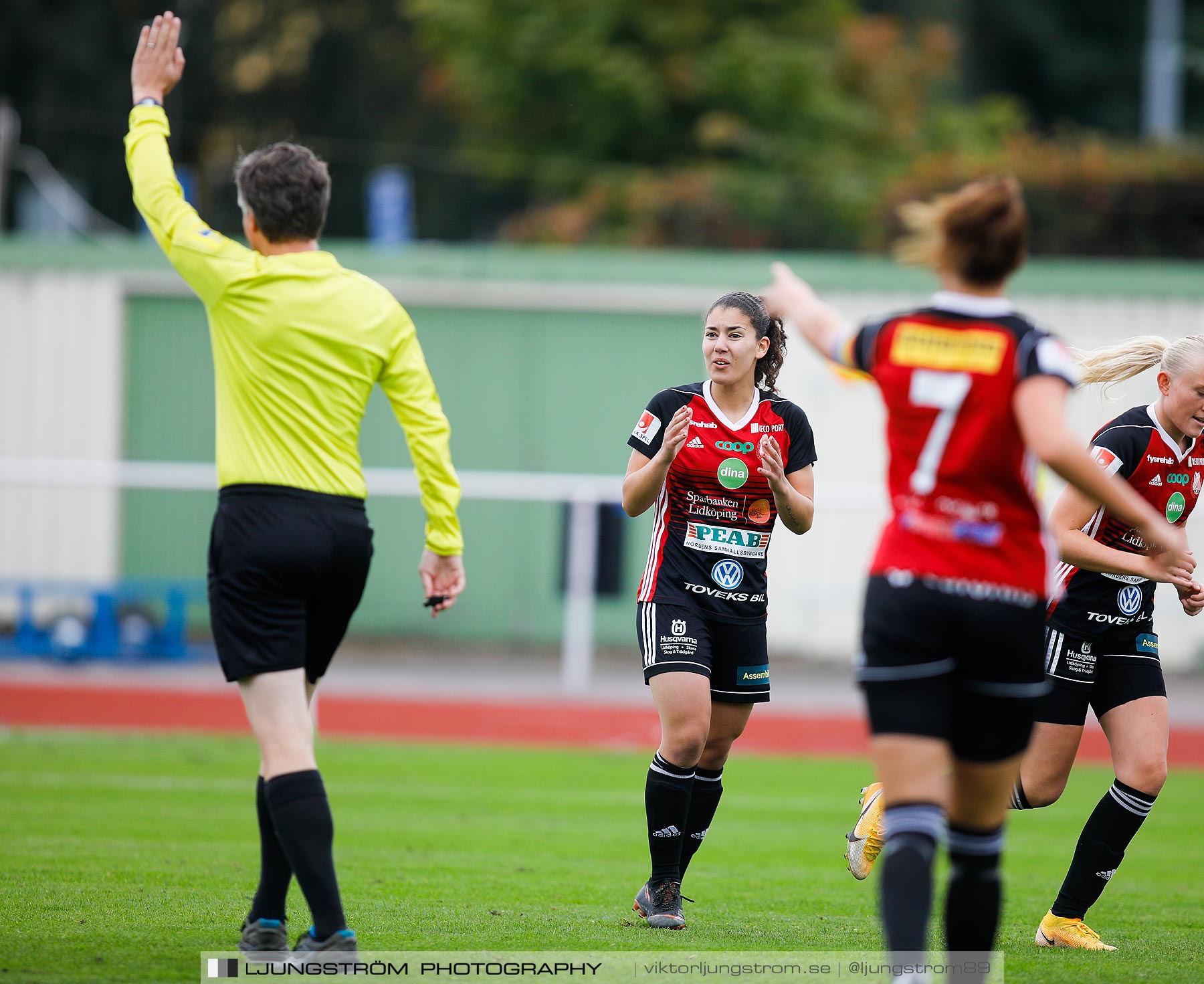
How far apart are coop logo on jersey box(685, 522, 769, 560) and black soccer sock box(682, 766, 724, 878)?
2.83ft

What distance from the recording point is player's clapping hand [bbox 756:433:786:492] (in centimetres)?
464

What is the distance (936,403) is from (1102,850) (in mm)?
2430

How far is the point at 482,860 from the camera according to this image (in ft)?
21.1

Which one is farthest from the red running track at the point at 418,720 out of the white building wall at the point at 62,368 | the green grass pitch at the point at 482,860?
the white building wall at the point at 62,368

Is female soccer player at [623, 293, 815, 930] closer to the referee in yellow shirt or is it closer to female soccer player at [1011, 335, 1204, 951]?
female soccer player at [1011, 335, 1204, 951]

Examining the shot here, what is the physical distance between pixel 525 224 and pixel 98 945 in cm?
1896

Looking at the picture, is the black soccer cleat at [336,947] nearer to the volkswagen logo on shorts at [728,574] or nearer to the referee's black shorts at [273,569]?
the referee's black shorts at [273,569]

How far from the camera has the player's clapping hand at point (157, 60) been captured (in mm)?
4215

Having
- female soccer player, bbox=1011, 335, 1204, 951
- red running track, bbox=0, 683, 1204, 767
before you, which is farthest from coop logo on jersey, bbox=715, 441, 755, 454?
red running track, bbox=0, 683, 1204, 767

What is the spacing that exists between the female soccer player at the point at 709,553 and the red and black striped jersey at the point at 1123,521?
3.42 feet

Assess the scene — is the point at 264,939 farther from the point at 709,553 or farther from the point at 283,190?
the point at 283,190

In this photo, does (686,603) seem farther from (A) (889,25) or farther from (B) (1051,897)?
(A) (889,25)

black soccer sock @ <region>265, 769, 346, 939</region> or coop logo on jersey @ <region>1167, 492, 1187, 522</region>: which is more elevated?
coop logo on jersey @ <region>1167, 492, 1187, 522</region>

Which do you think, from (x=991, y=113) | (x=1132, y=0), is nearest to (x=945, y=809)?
(x=991, y=113)
